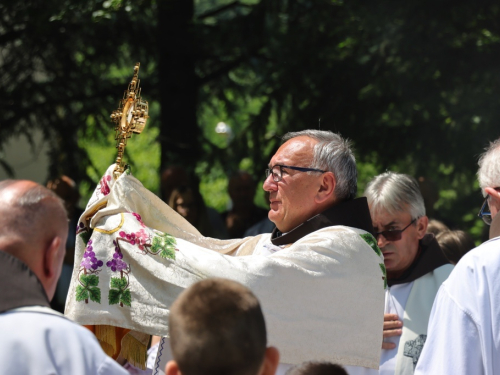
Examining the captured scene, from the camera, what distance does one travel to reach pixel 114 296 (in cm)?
346

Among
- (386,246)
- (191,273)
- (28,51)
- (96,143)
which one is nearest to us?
(191,273)

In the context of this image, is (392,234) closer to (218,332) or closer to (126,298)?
(126,298)

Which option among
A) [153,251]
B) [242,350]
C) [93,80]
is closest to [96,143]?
[93,80]

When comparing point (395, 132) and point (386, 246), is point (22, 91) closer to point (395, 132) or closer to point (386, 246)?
point (395, 132)

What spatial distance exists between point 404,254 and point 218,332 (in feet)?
9.19

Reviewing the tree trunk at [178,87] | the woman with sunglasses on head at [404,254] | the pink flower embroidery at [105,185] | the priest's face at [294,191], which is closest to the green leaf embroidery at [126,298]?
the pink flower embroidery at [105,185]

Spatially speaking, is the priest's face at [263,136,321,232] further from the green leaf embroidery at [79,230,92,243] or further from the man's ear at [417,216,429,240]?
the man's ear at [417,216,429,240]

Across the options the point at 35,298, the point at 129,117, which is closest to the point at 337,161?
the point at 129,117

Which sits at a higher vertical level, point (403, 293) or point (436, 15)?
point (436, 15)

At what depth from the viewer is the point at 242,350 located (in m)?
1.97

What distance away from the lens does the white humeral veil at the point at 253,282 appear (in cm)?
343

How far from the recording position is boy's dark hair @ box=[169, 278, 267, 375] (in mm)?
1954

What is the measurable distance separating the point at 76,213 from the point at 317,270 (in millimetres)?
3903

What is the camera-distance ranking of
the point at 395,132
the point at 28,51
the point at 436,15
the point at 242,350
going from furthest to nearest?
the point at 28,51 < the point at 395,132 < the point at 436,15 < the point at 242,350
